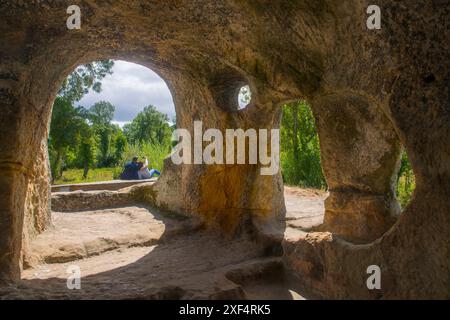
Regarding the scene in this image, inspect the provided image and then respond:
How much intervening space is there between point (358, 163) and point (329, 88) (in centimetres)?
72

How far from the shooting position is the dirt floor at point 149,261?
3096 mm

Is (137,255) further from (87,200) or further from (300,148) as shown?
(300,148)

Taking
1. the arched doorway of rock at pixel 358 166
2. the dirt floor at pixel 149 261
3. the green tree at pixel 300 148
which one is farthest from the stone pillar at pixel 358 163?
the green tree at pixel 300 148

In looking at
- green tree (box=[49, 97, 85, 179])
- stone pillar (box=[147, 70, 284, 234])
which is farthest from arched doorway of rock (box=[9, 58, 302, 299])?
green tree (box=[49, 97, 85, 179])

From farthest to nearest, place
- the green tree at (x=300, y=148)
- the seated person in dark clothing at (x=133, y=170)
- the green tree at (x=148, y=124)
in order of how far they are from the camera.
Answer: the green tree at (x=148, y=124) → the green tree at (x=300, y=148) → the seated person in dark clothing at (x=133, y=170)

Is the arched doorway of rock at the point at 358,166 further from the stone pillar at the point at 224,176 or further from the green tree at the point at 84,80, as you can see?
the green tree at the point at 84,80

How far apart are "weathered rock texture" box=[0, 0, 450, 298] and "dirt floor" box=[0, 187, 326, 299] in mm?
344

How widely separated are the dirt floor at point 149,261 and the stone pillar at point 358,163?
0.82m

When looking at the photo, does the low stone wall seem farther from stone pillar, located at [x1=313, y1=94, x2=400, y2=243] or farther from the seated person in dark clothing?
stone pillar, located at [x1=313, y1=94, x2=400, y2=243]

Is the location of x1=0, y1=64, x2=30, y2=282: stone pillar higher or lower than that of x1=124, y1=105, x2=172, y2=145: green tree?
lower

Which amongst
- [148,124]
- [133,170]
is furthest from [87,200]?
[148,124]

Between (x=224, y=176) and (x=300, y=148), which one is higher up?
(x=300, y=148)

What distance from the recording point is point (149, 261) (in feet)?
13.8

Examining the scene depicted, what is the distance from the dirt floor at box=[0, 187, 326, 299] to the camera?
10.2ft
